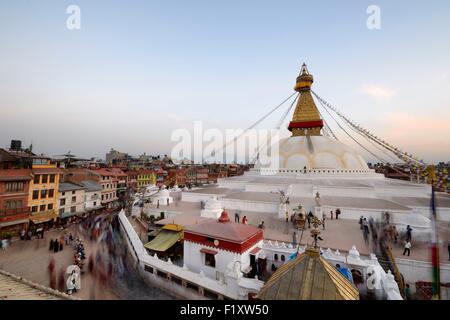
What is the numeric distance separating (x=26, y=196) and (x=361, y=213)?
20824 millimetres

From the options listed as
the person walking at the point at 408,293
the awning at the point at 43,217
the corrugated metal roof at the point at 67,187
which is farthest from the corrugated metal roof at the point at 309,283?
the corrugated metal roof at the point at 67,187

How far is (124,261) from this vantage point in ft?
31.1

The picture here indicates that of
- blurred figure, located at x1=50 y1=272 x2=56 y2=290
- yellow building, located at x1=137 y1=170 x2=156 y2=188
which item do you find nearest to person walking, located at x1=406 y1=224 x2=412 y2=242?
blurred figure, located at x1=50 y1=272 x2=56 y2=290

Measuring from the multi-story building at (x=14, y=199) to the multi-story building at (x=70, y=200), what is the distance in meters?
3.32

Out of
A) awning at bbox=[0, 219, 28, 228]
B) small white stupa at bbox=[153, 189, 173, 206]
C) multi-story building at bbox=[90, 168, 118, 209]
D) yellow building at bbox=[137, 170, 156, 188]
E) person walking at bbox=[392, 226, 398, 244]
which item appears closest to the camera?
person walking at bbox=[392, 226, 398, 244]

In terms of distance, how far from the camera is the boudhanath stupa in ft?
37.9

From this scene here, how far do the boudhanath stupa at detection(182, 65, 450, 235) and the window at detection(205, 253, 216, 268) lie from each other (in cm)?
480

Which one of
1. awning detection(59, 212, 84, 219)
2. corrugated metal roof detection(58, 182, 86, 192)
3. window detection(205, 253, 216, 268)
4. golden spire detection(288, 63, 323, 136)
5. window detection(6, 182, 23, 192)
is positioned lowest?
awning detection(59, 212, 84, 219)

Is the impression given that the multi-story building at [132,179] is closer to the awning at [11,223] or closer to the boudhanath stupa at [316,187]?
the awning at [11,223]

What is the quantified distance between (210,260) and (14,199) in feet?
49.1

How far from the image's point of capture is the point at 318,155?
805 inches

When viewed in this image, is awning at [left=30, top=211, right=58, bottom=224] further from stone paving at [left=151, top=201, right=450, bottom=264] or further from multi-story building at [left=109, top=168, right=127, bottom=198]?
multi-story building at [left=109, top=168, right=127, bottom=198]
